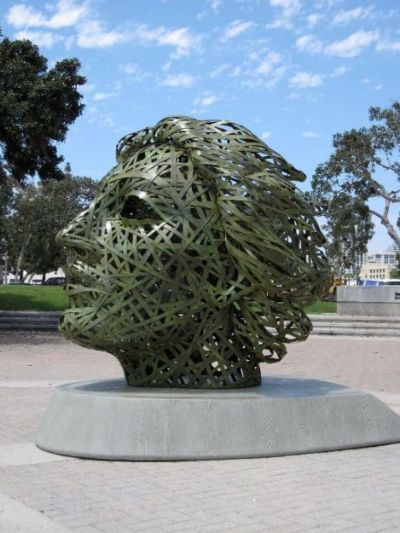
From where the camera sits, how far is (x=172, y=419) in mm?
6883

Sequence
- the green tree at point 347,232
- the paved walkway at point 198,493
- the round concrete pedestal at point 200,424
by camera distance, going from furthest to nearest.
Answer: the green tree at point 347,232 < the round concrete pedestal at point 200,424 < the paved walkway at point 198,493

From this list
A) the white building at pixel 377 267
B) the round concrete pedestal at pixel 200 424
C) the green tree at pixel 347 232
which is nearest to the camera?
the round concrete pedestal at pixel 200 424

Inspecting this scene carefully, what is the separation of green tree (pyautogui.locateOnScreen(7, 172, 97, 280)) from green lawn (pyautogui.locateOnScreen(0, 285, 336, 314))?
73.8 ft

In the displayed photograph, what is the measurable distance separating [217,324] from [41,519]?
290cm

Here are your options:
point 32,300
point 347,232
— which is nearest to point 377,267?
point 347,232

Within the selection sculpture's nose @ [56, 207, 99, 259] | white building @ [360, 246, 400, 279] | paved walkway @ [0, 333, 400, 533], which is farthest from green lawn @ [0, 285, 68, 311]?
white building @ [360, 246, 400, 279]

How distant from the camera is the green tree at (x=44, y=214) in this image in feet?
199

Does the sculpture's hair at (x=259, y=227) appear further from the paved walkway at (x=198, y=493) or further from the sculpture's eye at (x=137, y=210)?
the paved walkway at (x=198, y=493)

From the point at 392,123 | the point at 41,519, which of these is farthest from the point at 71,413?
the point at 392,123

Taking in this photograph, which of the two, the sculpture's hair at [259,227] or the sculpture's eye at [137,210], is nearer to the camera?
the sculpture's hair at [259,227]

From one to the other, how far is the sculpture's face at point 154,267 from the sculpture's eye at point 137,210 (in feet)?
0.77

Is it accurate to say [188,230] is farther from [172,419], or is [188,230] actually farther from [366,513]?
[366,513]

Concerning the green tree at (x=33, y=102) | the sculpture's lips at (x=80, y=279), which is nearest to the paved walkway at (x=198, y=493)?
the sculpture's lips at (x=80, y=279)

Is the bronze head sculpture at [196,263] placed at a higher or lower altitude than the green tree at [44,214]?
lower
